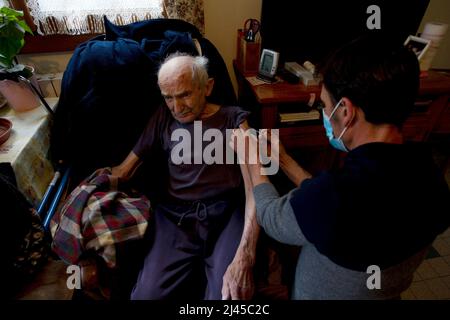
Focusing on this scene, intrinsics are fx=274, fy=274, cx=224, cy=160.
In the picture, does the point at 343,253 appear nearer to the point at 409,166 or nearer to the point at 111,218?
the point at 409,166

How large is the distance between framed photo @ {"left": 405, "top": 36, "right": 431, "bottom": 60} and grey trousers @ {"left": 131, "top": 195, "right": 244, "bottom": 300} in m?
1.45

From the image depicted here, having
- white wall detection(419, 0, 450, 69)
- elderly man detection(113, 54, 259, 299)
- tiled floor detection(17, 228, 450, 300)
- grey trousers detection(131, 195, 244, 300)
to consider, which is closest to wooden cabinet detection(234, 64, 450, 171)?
elderly man detection(113, 54, 259, 299)

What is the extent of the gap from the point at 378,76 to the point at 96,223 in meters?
1.01

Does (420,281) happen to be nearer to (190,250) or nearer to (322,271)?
(322,271)

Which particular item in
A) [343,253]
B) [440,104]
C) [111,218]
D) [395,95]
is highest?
[395,95]

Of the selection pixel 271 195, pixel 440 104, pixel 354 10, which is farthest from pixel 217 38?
pixel 440 104

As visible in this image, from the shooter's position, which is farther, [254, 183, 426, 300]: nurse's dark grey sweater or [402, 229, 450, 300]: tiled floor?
[402, 229, 450, 300]: tiled floor

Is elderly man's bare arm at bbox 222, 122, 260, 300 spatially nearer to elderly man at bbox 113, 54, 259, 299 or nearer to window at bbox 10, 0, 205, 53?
elderly man at bbox 113, 54, 259, 299

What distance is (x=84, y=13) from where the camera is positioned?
154cm

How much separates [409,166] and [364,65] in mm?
263

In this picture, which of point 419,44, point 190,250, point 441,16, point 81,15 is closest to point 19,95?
point 81,15

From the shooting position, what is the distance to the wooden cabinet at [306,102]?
157 centimetres

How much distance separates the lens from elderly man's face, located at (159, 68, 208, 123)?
3.73ft
